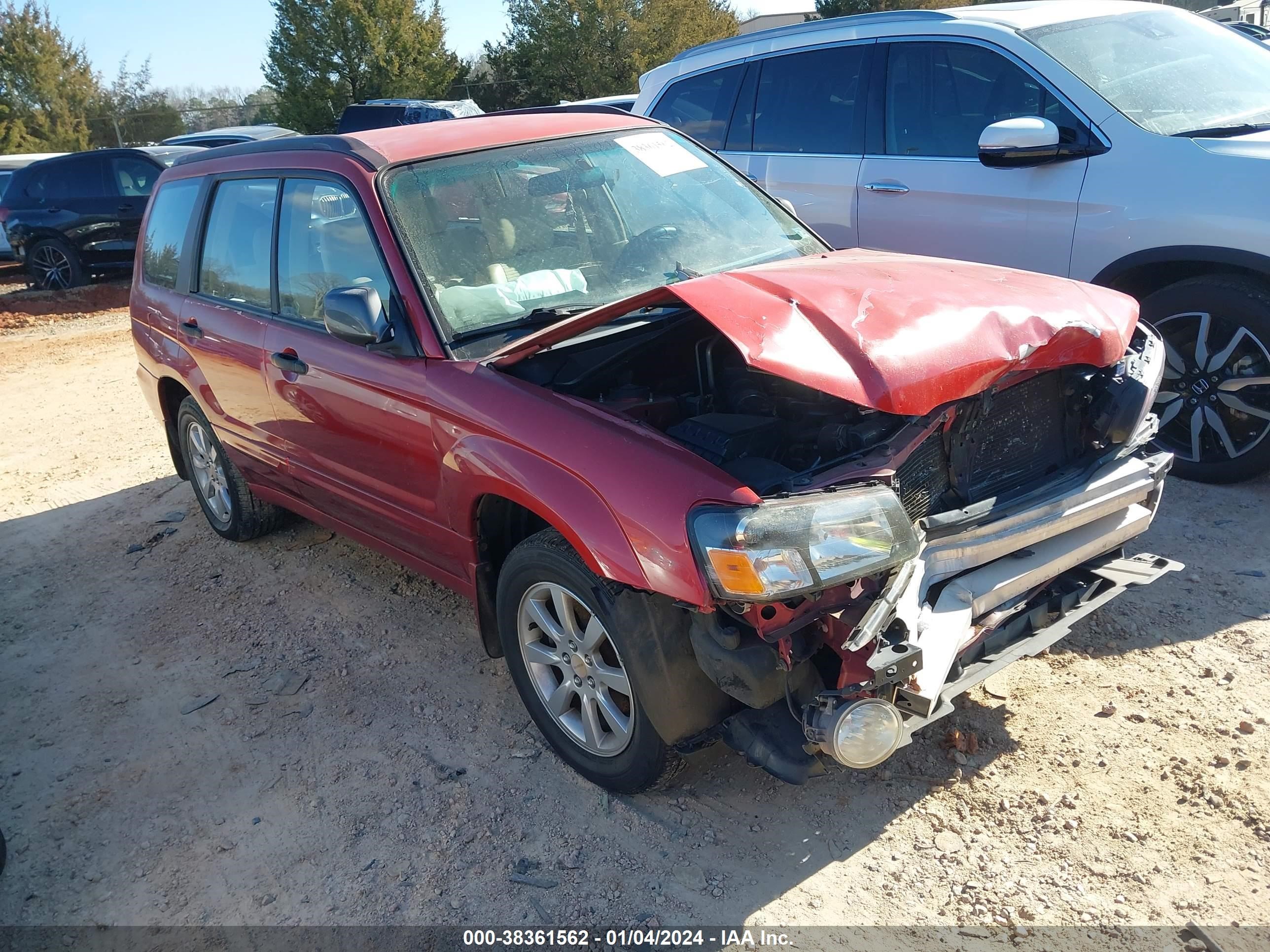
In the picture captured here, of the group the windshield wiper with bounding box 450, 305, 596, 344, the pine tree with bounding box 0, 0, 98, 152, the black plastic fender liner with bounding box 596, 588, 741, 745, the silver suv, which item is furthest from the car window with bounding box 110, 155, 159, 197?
the pine tree with bounding box 0, 0, 98, 152

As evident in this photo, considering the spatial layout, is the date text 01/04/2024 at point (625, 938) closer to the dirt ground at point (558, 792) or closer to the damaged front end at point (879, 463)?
the dirt ground at point (558, 792)

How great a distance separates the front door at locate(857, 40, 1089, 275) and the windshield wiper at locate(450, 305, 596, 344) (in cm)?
252

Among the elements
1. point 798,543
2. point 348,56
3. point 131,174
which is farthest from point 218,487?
point 348,56

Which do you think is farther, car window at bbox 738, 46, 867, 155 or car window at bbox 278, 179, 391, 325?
car window at bbox 738, 46, 867, 155

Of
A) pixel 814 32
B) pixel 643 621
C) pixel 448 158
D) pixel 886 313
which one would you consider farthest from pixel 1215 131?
pixel 643 621

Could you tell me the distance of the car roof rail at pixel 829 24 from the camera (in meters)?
5.30

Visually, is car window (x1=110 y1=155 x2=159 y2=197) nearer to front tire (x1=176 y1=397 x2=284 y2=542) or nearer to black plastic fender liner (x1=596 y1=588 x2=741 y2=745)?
front tire (x1=176 y1=397 x2=284 y2=542)

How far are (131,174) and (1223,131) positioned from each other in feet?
45.5

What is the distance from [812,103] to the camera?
585 cm

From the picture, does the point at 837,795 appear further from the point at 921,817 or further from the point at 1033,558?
the point at 1033,558

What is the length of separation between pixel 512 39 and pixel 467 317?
2908 centimetres

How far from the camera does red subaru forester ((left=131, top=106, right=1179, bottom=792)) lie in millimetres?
2525

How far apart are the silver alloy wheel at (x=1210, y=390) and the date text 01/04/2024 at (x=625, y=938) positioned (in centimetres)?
310

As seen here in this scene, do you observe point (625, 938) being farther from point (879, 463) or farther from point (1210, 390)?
point (1210, 390)
